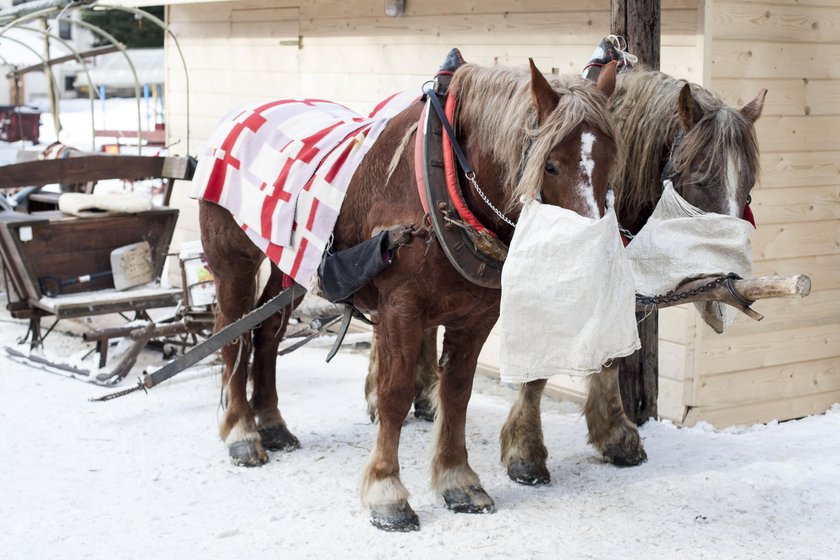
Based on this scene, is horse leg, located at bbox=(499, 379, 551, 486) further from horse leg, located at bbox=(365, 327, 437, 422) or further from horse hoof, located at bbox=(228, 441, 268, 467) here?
horse hoof, located at bbox=(228, 441, 268, 467)

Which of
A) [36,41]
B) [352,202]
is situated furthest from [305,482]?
[36,41]

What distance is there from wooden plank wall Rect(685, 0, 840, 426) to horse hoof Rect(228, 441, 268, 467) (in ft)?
7.48

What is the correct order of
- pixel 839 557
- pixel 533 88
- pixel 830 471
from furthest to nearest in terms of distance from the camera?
pixel 830 471 → pixel 839 557 → pixel 533 88

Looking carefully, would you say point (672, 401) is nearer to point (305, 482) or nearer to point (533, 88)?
point (305, 482)

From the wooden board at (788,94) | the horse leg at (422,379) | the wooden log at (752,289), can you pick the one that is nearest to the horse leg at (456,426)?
the wooden log at (752,289)

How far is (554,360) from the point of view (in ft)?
10.3

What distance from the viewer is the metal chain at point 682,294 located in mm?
3350

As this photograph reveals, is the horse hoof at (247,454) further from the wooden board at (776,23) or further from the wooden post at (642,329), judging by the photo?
the wooden board at (776,23)

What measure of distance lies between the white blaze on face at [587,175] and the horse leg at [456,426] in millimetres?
982

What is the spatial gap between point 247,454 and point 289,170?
1410 mm

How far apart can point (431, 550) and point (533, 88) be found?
5.73ft

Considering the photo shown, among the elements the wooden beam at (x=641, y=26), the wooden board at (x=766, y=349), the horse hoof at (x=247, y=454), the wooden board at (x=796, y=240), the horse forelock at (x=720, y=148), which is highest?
the wooden beam at (x=641, y=26)

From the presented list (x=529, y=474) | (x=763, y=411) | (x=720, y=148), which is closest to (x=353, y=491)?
(x=529, y=474)

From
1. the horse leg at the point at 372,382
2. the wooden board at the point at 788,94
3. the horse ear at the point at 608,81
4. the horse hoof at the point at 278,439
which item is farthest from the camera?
the horse leg at the point at 372,382
